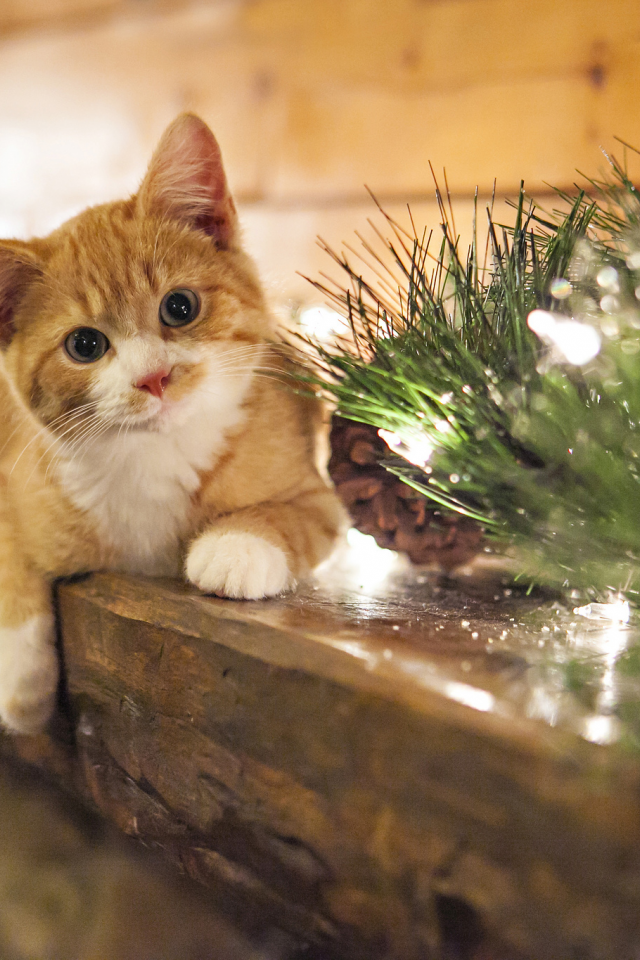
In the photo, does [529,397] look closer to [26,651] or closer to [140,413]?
[140,413]

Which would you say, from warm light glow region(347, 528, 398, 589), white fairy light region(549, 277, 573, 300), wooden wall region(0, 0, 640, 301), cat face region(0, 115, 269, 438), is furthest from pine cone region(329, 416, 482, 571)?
wooden wall region(0, 0, 640, 301)

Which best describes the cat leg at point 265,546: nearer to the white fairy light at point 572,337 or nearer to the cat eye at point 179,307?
the cat eye at point 179,307

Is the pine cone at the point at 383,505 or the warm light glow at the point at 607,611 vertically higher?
the pine cone at the point at 383,505

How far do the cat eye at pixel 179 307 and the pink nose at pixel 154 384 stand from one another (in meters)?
0.09

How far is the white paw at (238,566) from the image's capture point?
0.69 metres

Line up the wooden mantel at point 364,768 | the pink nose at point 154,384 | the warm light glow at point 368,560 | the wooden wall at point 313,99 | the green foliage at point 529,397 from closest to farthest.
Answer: the wooden mantel at point 364,768 → the green foliage at point 529,397 → the pink nose at point 154,384 → the warm light glow at point 368,560 → the wooden wall at point 313,99

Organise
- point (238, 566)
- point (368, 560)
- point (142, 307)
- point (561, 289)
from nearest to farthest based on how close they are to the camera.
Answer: point (561, 289) → point (238, 566) → point (142, 307) → point (368, 560)

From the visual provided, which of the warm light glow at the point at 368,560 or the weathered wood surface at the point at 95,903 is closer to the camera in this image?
the weathered wood surface at the point at 95,903

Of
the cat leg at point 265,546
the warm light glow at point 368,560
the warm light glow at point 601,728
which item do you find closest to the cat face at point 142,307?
the cat leg at point 265,546

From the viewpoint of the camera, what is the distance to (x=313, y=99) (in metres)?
1.63

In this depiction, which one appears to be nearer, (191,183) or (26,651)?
(26,651)

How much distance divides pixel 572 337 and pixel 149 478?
0.50m

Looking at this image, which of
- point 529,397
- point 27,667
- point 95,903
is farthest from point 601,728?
point 27,667

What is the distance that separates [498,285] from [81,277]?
0.48m
